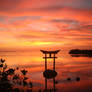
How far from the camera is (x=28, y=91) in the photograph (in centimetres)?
1788

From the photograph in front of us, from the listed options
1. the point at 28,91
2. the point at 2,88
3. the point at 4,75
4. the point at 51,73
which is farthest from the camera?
the point at 51,73

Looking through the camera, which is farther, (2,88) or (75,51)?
(75,51)

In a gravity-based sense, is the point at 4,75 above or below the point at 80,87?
above

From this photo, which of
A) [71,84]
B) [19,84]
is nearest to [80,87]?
[71,84]

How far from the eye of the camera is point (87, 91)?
18.9 m

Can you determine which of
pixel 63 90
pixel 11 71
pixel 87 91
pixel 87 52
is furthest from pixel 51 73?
pixel 87 52

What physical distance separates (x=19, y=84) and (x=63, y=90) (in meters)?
6.31

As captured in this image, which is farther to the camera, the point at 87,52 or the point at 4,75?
the point at 87,52

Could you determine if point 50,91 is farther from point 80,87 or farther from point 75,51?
point 75,51

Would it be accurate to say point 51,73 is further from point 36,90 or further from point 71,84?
point 36,90

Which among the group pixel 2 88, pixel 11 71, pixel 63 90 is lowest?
pixel 63 90

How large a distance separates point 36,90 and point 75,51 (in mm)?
136796

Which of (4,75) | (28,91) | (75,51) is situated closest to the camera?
(4,75)

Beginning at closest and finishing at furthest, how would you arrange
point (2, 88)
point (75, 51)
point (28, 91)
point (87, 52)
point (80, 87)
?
point (2, 88) < point (28, 91) < point (80, 87) < point (87, 52) < point (75, 51)
